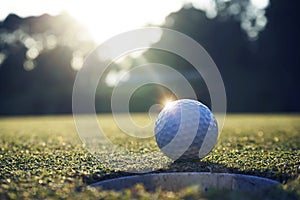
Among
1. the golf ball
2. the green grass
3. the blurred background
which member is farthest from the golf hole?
the blurred background

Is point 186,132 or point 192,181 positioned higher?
point 186,132

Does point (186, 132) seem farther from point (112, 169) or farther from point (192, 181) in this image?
point (112, 169)

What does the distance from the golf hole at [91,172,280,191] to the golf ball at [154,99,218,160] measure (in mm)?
599

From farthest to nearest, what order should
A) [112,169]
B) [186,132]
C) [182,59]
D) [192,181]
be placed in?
[182,59] < [186,132] < [112,169] < [192,181]

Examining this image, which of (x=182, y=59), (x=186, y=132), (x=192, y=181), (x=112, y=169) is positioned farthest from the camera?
(x=182, y=59)

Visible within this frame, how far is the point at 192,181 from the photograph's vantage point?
3.17 m

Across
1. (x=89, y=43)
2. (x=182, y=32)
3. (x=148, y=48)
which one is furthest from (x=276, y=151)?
(x=89, y=43)

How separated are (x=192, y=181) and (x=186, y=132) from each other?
27.8 inches

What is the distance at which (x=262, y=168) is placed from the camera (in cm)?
345

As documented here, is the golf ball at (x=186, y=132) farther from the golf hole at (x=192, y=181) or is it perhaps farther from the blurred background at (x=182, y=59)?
the blurred background at (x=182, y=59)

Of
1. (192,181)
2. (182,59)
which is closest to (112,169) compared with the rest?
(192,181)

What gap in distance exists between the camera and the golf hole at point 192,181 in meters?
3.02

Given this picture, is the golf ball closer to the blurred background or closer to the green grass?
the green grass

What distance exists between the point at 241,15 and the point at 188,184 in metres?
29.9
